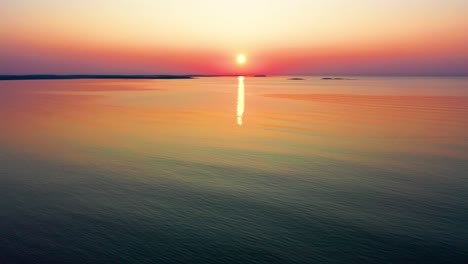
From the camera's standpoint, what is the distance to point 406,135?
2555 cm

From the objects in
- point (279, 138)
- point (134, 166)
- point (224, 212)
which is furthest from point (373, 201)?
point (279, 138)

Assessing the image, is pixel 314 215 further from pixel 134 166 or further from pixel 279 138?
pixel 279 138

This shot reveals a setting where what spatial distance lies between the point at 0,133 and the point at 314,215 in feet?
81.4

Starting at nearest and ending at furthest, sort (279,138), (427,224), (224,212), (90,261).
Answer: (90,261) → (427,224) → (224,212) → (279,138)

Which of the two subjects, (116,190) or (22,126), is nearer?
(116,190)

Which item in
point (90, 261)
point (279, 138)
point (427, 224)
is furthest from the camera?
point (279, 138)

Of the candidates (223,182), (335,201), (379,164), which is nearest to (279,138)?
(379,164)

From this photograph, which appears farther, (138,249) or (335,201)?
(335,201)

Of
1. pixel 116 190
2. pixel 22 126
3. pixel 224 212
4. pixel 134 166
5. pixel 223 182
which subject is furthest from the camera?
pixel 22 126

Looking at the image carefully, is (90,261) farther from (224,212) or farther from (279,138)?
(279,138)

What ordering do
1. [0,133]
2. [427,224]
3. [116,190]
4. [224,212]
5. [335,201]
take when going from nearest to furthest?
[427,224], [224,212], [335,201], [116,190], [0,133]

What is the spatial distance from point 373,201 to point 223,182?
555cm

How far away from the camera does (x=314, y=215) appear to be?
1131cm

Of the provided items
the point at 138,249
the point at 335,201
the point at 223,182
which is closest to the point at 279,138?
the point at 223,182
